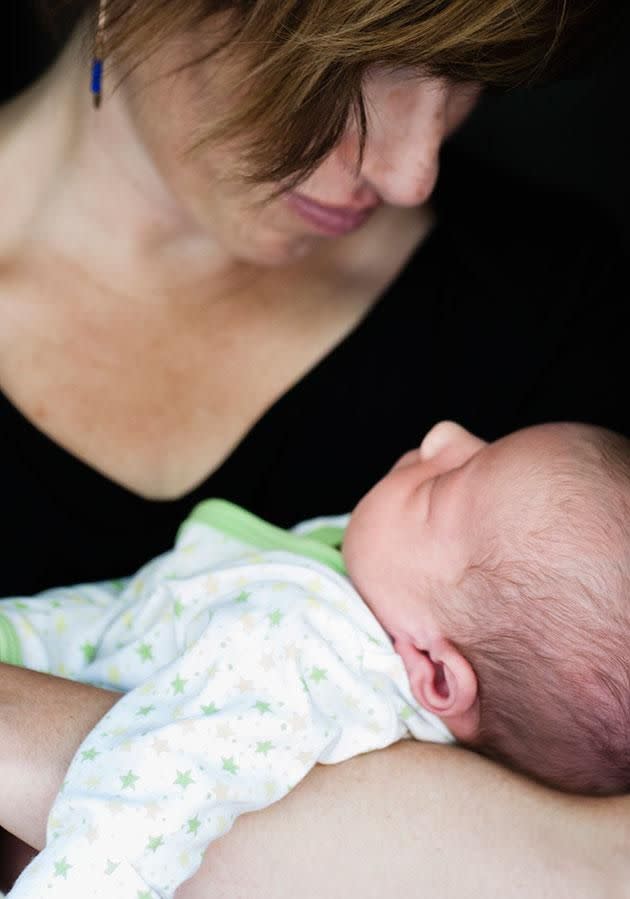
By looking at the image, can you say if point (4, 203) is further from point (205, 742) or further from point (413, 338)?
point (205, 742)

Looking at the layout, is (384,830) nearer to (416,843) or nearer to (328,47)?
(416,843)

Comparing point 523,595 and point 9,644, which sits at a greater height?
point 9,644

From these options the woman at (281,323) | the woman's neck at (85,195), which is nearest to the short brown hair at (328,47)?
the woman at (281,323)

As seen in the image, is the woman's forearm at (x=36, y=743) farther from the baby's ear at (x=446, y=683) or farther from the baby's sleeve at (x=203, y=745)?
the baby's ear at (x=446, y=683)

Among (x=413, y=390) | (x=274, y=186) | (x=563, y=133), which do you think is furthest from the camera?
(x=563, y=133)

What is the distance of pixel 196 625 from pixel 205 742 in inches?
8.1

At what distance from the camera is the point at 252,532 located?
1.50m

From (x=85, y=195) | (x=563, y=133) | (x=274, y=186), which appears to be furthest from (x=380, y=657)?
(x=563, y=133)

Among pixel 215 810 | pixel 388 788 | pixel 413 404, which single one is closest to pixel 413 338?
pixel 413 404

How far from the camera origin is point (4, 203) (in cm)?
165

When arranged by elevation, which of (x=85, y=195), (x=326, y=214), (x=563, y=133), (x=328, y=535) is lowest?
(x=563, y=133)

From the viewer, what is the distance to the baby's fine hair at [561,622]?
1.20 metres

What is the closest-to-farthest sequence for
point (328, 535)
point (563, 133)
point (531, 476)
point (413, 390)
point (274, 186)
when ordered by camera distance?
point (531, 476) → point (274, 186) → point (328, 535) → point (413, 390) → point (563, 133)

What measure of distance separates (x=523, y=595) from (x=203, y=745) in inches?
14.2
